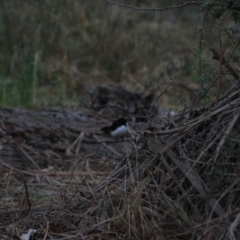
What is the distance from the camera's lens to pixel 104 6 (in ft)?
36.5

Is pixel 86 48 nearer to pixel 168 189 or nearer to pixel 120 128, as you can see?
pixel 120 128

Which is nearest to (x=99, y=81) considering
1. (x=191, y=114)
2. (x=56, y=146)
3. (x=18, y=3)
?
(x=18, y=3)

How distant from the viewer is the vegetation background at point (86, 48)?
8.56 meters

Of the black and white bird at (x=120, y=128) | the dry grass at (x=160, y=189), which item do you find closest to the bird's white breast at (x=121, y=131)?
the black and white bird at (x=120, y=128)

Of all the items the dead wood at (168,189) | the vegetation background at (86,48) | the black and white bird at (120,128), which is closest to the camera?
the dead wood at (168,189)

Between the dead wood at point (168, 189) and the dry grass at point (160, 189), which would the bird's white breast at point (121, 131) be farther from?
the dry grass at point (160, 189)

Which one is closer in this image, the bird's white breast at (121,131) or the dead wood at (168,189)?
the dead wood at (168,189)

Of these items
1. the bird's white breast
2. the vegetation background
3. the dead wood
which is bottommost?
the vegetation background

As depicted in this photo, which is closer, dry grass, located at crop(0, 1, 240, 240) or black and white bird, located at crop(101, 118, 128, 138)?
dry grass, located at crop(0, 1, 240, 240)

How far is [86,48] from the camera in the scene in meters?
10.8

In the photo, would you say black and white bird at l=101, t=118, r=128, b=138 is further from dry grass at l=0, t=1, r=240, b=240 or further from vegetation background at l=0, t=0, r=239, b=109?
vegetation background at l=0, t=0, r=239, b=109

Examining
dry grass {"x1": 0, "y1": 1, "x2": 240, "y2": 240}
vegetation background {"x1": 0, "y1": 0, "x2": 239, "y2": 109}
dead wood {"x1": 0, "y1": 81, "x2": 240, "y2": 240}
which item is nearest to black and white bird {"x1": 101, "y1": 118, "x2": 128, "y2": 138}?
dead wood {"x1": 0, "y1": 81, "x2": 240, "y2": 240}

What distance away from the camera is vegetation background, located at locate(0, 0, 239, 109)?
28.1 feet

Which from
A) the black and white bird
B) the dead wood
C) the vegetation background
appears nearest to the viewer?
the dead wood
